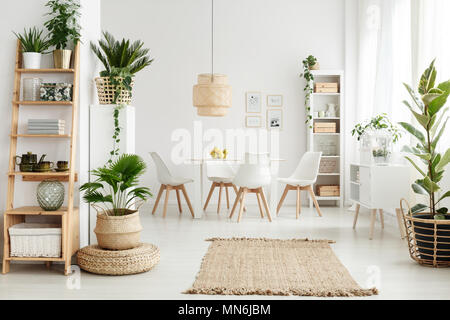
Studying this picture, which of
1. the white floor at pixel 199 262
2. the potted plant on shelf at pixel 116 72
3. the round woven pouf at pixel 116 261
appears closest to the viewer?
the white floor at pixel 199 262

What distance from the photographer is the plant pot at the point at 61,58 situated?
11.7ft

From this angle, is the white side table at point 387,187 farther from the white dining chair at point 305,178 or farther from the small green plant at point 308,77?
the small green plant at point 308,77

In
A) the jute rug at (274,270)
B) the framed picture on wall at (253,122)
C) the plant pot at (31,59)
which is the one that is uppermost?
the plant pot at (31,59)

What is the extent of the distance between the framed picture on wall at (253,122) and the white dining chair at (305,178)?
3.53 feet

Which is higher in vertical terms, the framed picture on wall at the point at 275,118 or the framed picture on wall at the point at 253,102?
the framed picture on wall at the point at 253,102

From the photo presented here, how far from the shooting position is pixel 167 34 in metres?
7.25

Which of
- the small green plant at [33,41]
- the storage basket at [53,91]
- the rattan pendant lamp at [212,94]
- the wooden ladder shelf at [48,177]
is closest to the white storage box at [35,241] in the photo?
the wooden ladder shelf at [48,177]

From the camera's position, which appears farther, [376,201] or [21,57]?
[376,201]

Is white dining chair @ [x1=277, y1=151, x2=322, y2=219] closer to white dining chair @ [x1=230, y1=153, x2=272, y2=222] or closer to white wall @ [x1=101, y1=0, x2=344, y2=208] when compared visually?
white dining chair @ [x1=230, y1=153, x2=272, y2=222]

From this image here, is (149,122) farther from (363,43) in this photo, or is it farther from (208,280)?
(208,280)

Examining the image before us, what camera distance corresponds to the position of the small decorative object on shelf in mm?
3490

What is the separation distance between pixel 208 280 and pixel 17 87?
1.98 meters

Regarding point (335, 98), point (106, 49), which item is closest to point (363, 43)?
point (335, 98)

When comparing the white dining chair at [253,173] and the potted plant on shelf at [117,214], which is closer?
the potted plant on shelf at [117,214]
